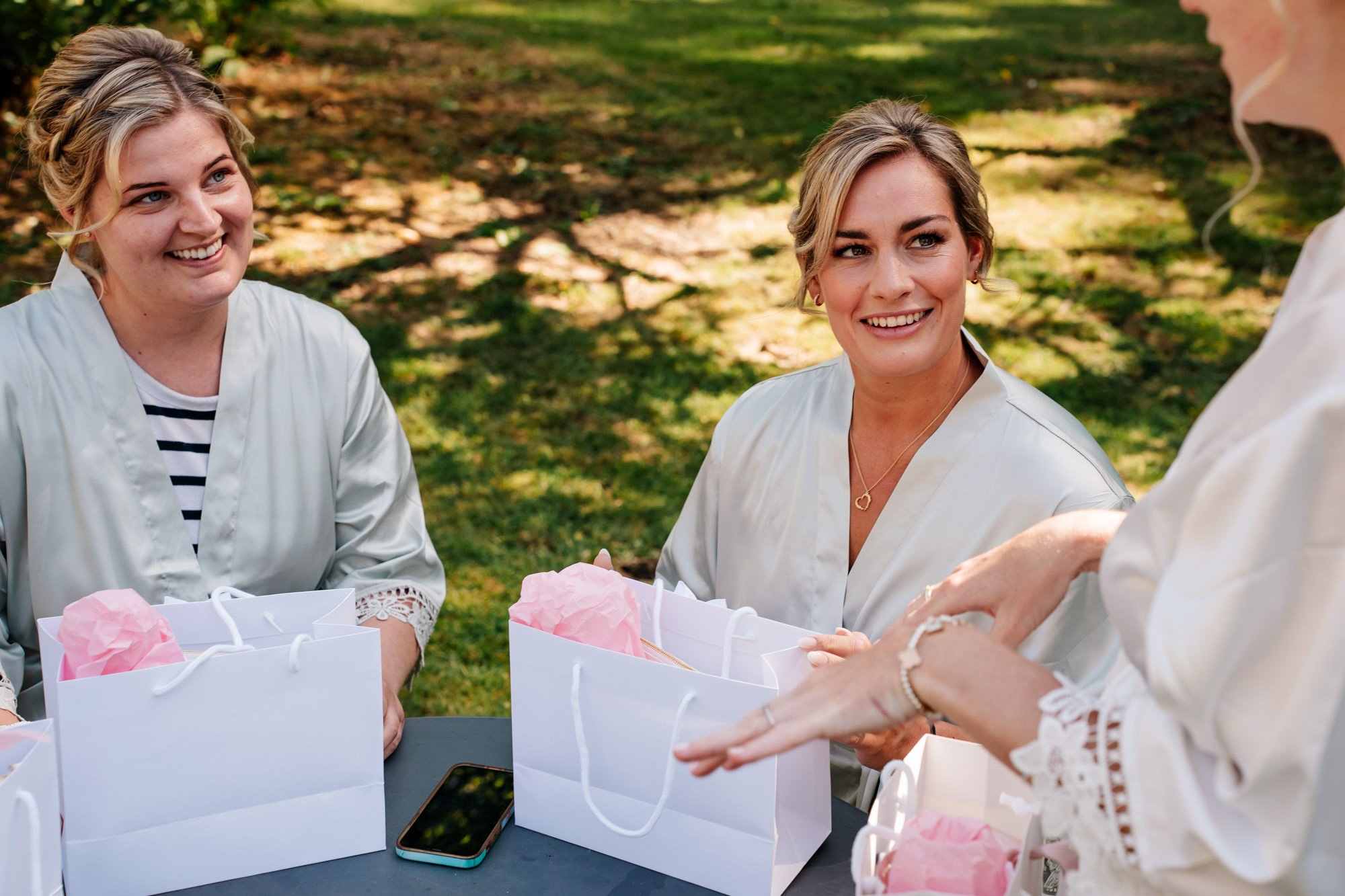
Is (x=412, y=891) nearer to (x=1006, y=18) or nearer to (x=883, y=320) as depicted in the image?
(x=883, y=320)

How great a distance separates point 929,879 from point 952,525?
3.28 feet

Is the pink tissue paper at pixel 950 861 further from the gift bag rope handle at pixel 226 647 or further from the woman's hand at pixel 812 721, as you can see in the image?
the gift bag rope handle at pixel 226 647

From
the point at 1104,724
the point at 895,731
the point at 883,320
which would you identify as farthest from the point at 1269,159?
the point at 1104,724

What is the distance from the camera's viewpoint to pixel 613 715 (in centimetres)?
171

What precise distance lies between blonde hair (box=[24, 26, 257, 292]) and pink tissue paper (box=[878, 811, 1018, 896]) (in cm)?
190

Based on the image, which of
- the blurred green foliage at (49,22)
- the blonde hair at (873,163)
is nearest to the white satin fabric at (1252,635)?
the blonde hair at (873,163)

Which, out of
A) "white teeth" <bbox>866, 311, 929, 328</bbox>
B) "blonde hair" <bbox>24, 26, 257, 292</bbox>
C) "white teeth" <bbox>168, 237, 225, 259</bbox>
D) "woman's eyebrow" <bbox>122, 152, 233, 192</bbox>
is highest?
"blonde hair" <bbox>24, 26, 257, 292</bbox>

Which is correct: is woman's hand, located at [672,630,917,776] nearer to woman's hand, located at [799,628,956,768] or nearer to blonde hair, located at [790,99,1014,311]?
woman's hand, located at [799,628,956,768]

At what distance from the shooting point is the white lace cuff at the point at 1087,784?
118 cm

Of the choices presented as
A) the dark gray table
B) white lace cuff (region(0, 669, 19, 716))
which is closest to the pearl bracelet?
the dark gray table

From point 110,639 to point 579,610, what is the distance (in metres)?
0.68

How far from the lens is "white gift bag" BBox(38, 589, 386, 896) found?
160cm

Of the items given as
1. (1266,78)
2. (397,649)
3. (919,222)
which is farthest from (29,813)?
(919,222)

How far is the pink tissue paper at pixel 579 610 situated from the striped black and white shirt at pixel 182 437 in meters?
0.98
